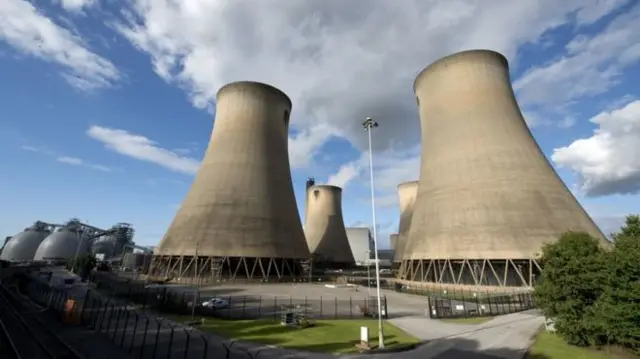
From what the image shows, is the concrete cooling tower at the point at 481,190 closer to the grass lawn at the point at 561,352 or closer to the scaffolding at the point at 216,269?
the grass lawn at the point at 561,352

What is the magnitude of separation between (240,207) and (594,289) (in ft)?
105

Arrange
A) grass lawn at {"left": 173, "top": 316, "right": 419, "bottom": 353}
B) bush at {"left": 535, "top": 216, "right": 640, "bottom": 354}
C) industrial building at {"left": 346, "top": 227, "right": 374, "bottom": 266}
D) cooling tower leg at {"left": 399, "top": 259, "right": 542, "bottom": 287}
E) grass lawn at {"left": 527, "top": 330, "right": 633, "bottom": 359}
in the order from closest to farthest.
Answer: bush at {"left": 535, "top": 216, "right": 640, "bottom": 354}, grass lawn at {"left": 527, "top": 330, "right": 633, "bottom": 359}, grass lawn at {"left": 173, "top": 316, "right": 419, "bottom": 353}, cooling tower leg at {"left": 399, "top": 259, "right": 542, "bottom": 287}, industrial building at {"left": 346, "top": 227, "right": 374, "bottom": 266}

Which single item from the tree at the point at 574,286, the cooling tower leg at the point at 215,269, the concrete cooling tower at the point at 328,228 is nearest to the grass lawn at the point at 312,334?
the tree at the point at 574,286

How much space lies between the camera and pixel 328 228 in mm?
74375

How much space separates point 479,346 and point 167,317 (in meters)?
16.6

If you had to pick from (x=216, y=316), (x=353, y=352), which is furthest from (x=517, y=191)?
(x=216, y=316)

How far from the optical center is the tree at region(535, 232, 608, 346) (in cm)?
1491

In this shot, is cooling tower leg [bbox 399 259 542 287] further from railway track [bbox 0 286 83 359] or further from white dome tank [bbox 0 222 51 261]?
white dome tank [bbox 0 222 51 261]

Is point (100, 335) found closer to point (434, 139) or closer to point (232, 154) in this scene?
point (232, 154)

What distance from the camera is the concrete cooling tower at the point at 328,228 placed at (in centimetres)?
7312

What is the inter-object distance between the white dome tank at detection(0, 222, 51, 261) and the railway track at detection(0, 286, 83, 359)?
109 m

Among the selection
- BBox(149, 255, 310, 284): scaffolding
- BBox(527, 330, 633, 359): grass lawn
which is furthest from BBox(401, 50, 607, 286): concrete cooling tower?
BBox(149, 255, 310, 284): scaffolding

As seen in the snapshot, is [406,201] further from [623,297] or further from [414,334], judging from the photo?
[623,297]

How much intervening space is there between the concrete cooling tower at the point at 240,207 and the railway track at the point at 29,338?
15.8 metres
